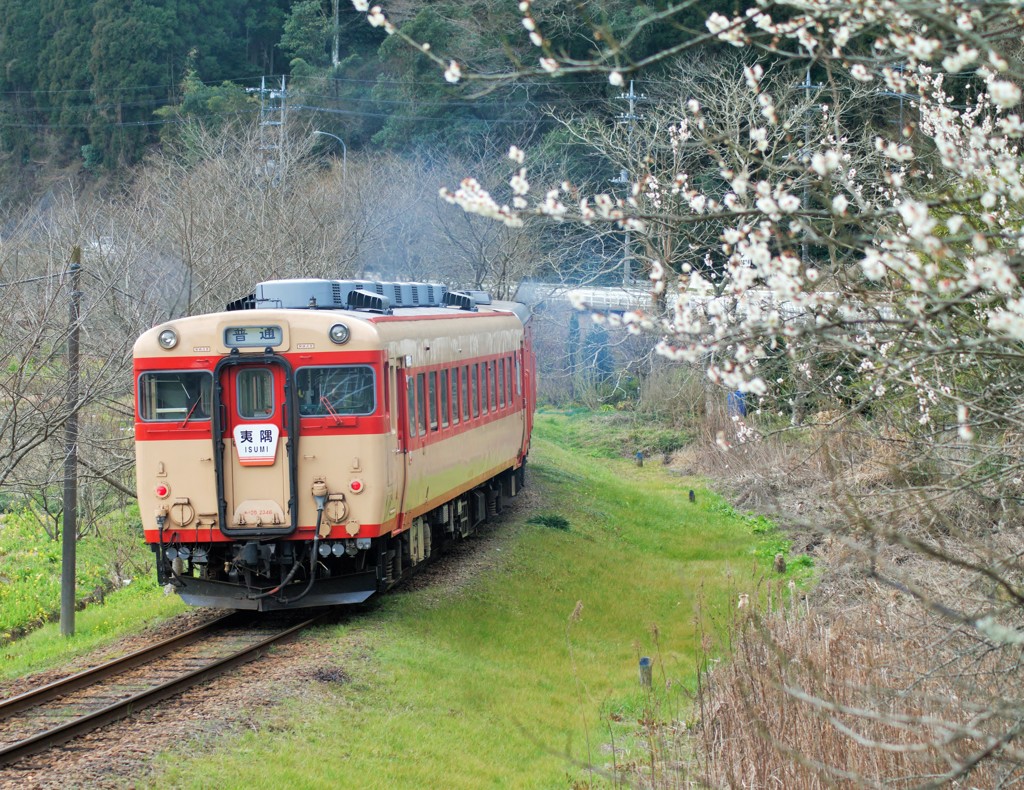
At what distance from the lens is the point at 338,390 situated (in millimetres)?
10891

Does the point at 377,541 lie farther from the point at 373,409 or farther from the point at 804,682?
the point at 804,682

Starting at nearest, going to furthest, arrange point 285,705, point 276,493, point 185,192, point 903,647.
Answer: point 903,647, point 285,705, point 276,493, point 185,192

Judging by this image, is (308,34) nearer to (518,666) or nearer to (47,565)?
(47,565)

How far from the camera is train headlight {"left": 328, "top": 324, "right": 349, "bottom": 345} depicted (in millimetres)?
10805

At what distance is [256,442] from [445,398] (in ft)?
A: 9.37

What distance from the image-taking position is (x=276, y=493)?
10867 mm

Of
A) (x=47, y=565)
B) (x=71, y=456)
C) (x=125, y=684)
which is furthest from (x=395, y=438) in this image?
(x=47, y=565)

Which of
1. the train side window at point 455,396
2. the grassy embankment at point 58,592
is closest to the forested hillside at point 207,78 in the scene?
the grassy embankment at point 58,592

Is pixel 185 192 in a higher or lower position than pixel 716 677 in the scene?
higher

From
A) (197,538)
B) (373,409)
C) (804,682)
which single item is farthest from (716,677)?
(197,538)

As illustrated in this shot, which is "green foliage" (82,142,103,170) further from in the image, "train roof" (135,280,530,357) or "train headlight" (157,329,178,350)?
"train headlight" (157,329,178,350)

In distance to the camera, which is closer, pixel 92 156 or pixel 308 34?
pixel 308 34

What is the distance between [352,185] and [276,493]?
822 inches

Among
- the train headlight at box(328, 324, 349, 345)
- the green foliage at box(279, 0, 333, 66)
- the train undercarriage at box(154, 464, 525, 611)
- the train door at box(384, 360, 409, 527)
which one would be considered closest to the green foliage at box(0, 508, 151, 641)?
the train undercarriage at box(154, 464, 525, 611)
